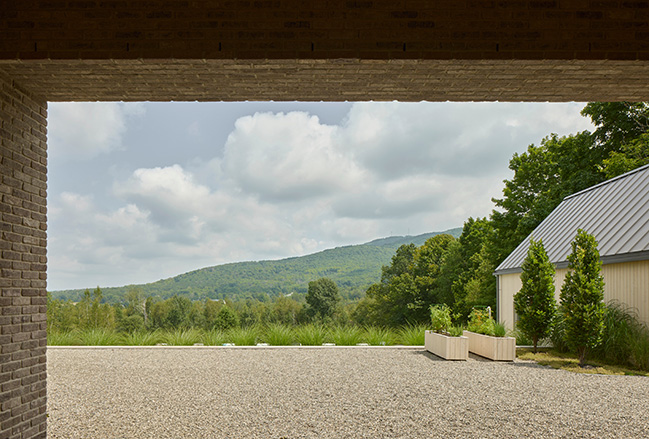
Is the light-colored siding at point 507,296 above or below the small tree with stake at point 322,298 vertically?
above

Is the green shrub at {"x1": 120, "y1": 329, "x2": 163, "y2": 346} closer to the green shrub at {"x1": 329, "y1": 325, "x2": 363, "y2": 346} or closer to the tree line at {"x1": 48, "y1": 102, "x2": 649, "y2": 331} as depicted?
the tree line at {"x1": 48, "y1": 102, "x2": 649, "y2": 331}

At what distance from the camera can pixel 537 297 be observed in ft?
38.4

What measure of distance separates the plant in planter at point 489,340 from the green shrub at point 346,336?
3.06 metres

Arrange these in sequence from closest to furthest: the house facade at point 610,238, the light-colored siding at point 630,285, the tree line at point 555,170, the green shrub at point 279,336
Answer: the light-colored siding at point 630,285, the house facade at point 610,238, the green shrub at point 279,336, the tree line at point 555,170

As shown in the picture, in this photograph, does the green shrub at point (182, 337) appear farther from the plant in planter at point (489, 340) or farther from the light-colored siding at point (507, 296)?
the light-colored siding at point (507, 296)

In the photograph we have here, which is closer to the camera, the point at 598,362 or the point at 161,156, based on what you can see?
the point at 598,362

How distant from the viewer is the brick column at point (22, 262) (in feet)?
12.8

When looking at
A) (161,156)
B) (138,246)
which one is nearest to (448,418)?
(138,246)
